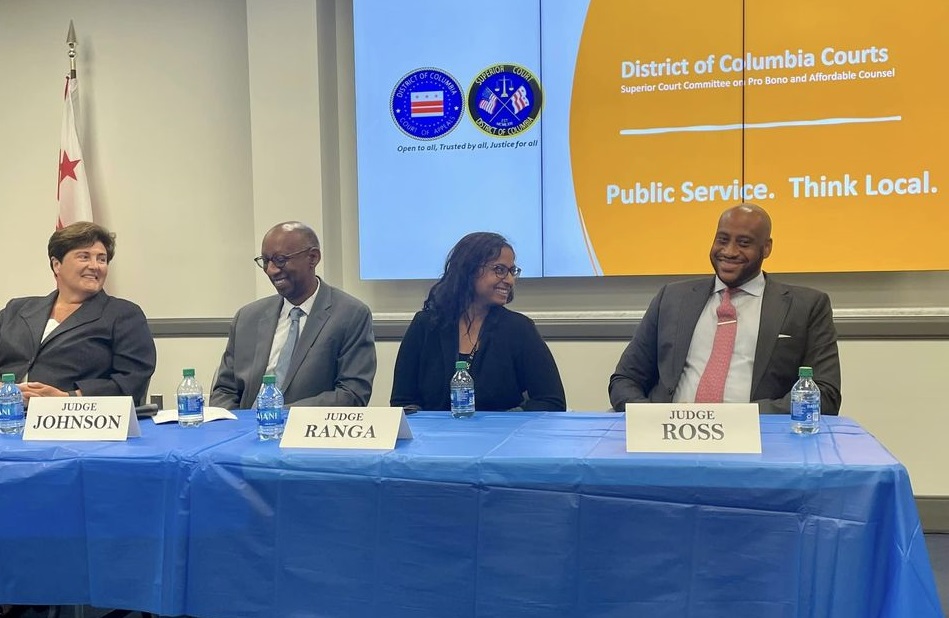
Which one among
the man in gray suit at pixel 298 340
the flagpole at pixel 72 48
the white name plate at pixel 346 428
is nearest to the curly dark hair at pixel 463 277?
the man in gray suit at pixel 298 340

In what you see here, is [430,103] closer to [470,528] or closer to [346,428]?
[346,428]

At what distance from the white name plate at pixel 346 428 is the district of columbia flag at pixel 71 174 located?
3116 millimetres

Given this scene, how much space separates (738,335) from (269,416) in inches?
58.0

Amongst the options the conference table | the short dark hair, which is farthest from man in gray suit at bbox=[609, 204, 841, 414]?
the short dark hair

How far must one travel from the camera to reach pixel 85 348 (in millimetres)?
2910

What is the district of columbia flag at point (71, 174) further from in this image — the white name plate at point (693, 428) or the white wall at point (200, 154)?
the white name plate at point (693, 428)

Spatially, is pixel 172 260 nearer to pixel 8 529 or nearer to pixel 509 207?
pixel 509 207

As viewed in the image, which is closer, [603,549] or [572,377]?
[603,549]

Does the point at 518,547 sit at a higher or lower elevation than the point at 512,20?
lower

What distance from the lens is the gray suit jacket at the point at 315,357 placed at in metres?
2.87

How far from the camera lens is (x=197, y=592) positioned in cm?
186

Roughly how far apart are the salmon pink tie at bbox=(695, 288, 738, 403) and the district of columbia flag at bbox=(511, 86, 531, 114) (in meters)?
1.72

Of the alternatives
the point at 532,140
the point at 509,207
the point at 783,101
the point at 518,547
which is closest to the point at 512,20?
the point at 532,140

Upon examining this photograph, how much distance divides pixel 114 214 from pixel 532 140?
7.77 feet
